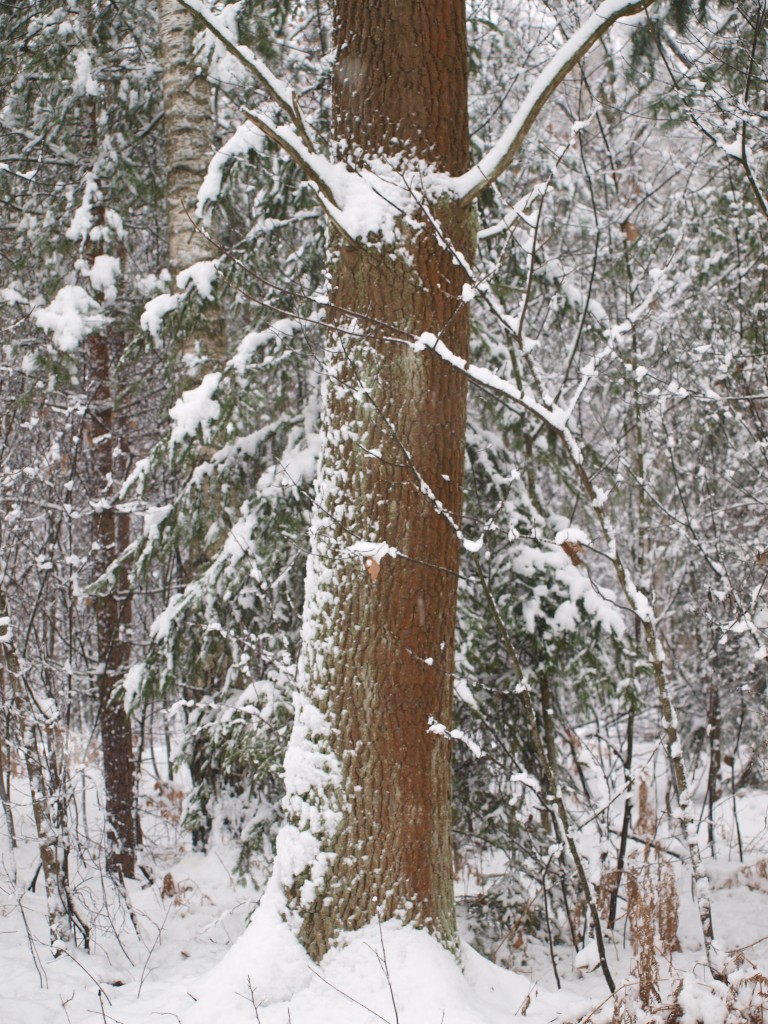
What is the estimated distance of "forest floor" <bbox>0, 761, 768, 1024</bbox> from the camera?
2.76m

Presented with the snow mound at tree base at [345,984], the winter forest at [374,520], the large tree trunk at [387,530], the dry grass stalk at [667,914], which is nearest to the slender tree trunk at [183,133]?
the winter forest at [374,520]

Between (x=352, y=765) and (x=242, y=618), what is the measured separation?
2.06m

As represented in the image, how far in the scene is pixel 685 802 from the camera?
319cm

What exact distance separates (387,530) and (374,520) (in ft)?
0.22

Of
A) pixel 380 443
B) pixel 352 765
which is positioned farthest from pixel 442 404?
pixel 352 765

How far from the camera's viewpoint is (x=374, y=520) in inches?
123

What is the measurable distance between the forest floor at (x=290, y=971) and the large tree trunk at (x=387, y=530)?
0.49 ft

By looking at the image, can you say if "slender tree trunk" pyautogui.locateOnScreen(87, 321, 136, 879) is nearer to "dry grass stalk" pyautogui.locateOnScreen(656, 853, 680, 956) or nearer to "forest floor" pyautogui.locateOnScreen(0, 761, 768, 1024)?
"forest floor" pyautogui.locateOnScreen(0, 761, 768, 1024)

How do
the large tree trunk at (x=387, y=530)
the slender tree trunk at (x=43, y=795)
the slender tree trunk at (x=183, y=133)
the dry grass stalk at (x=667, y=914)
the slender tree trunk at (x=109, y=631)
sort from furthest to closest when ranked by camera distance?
the slender tree trunk at (x=109, y=631) → the slender tree trunk at (x=183, y=133) → the slender tree trunk at (x=43, y=795) → the dry grass stalk at (x=667, y=914) → the large tree trunk at (x=387, y=530)

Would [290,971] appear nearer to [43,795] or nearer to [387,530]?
[387,530]

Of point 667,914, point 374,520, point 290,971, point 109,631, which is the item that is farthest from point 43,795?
Result: point 667,914

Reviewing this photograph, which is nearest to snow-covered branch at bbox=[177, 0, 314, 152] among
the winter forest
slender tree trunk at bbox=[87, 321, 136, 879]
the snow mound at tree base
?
the winter forest

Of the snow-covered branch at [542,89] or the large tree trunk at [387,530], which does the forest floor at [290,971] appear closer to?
the large tree trunk at [387,530]

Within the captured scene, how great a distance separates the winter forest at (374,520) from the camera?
2.99 m
